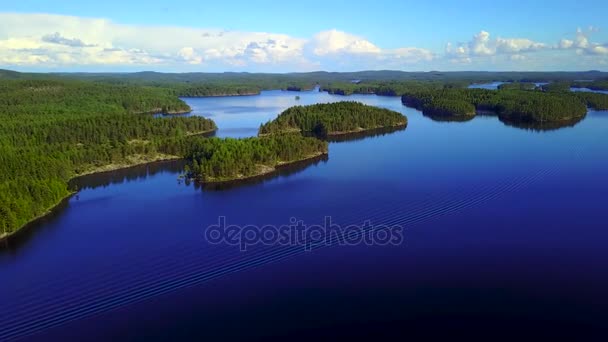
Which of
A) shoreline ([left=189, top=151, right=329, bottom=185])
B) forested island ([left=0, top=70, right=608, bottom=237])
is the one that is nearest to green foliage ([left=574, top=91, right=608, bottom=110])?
forested island ([left=0, top=70, right=608, bottom=237])

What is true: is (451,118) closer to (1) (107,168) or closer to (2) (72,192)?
(1) (107,168)

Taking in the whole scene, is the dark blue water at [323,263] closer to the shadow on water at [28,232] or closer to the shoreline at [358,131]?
the shadow on water at [28,232]

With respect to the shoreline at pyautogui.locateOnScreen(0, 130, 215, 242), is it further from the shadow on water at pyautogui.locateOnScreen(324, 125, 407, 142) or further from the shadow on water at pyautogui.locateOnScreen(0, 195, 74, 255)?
the shadow on water at pyautogui.locateOnScreen(324, 125, 407, 142)

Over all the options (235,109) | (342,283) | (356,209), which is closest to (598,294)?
(342,283)

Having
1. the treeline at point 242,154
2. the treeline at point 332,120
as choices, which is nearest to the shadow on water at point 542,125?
the treeline at point 332,120

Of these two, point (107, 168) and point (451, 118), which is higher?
point (451, 118)

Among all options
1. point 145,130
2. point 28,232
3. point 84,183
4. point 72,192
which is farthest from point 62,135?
point 28,232
